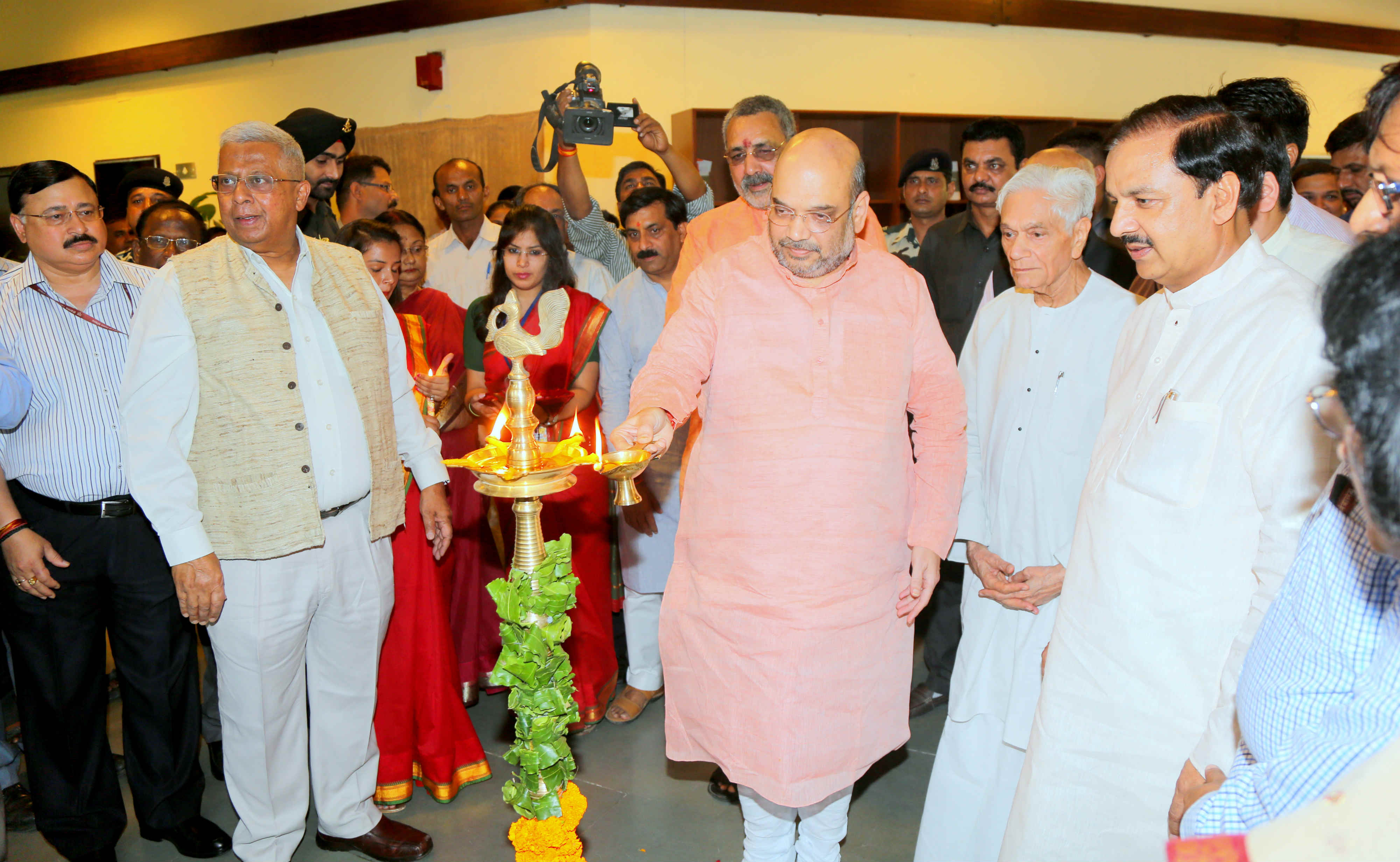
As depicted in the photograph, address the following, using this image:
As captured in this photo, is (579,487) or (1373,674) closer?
(1373,674)

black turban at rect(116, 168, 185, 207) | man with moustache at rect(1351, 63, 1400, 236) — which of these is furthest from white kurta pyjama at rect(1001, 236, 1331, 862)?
black turban at rect(116, 168, 185, 207)


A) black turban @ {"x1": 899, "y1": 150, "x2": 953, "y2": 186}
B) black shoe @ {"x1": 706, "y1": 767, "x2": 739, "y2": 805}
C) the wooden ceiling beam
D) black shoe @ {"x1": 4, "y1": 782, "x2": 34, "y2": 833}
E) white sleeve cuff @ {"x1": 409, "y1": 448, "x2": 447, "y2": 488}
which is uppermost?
the wooden ceiling beam

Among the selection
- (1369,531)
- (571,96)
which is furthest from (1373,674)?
(571,96)

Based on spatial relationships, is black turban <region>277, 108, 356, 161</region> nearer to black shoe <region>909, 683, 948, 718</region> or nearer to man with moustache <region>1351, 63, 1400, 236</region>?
black shoe <region>909, 683, 948, 718</region>

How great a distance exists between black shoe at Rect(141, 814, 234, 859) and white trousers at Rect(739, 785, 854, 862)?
152 centimetres

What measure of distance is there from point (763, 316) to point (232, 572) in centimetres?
141

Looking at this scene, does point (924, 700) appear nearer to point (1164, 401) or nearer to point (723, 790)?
point (723, 790)

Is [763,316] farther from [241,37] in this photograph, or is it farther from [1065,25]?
[241,37]

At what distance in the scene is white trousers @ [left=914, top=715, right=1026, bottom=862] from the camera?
2230 mm

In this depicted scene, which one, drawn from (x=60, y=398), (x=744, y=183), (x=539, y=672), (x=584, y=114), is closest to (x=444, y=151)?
(x=584, y=114)

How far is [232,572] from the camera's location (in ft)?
7.27

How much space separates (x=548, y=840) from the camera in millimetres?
1472

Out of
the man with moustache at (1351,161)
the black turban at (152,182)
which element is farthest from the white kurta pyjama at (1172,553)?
the black turban at (152,182)

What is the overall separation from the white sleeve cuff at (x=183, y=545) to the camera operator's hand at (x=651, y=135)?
2.27 meters
